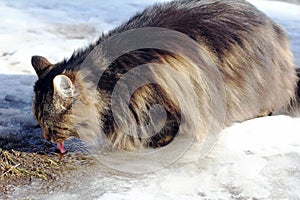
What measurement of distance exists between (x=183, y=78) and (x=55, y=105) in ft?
2.48

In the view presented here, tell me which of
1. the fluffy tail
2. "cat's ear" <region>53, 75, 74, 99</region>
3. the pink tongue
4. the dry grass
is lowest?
the dry grass

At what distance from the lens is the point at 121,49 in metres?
3.17

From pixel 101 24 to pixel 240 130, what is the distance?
3.46 m

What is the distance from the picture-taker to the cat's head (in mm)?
2985

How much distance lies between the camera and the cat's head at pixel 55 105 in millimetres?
2985

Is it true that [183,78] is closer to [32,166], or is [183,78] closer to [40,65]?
[40,65]

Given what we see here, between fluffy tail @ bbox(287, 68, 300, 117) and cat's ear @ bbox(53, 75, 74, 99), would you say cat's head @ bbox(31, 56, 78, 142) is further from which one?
fluffy tail @ bbox(287, 68, 300, 117)

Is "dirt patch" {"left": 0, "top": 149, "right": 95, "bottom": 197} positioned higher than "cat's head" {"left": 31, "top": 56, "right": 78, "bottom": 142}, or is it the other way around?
"cat's head" {"left": 31, "top": 56, "right": 78, "bottom": 142}

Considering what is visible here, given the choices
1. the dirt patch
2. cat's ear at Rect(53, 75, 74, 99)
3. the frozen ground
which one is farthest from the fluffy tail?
cat's ear at Rect(53, 75, 74, 99)

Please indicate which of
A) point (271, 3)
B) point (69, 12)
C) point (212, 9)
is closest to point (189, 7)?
point (212, 9)

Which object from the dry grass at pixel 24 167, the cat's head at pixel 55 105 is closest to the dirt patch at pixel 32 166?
the dry grass at pixel 24 167

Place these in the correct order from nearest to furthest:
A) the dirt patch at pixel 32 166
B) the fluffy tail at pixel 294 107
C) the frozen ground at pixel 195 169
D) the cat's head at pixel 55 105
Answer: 1. the frozen ground at pixel 195 169
2. the dirt patch at pixel 32 166
3. the cat's head at pixel 55 105
4. the fluffy tail at pixel 294 107

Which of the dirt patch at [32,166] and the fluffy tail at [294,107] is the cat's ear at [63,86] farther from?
the fluffy tail at [294,107]

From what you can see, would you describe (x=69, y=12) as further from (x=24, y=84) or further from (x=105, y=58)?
(x=105, y=58)
